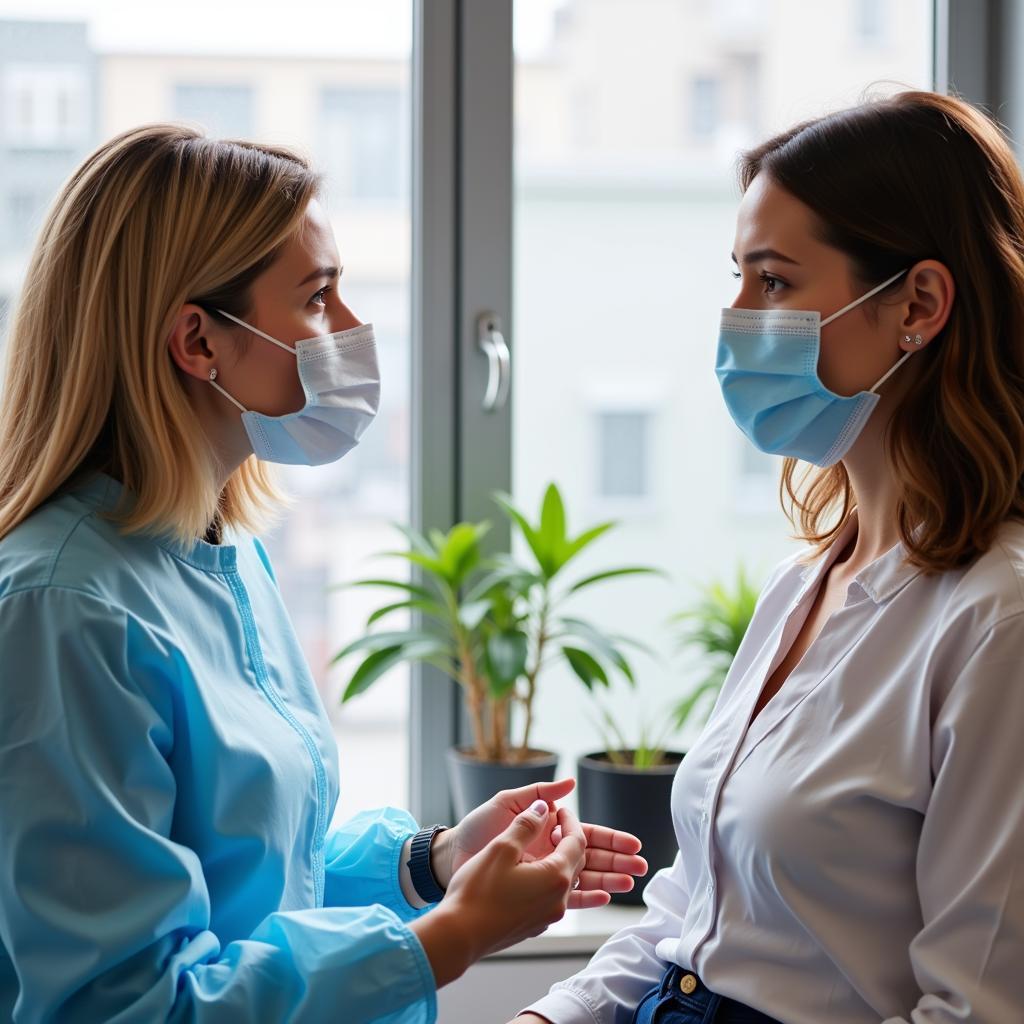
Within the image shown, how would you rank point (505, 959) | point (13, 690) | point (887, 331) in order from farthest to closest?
point (505, 959) < point (887, 331) < point (13, 690)

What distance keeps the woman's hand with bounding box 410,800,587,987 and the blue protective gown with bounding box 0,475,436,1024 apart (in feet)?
0.10

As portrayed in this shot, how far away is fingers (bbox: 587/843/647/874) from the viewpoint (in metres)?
1.48

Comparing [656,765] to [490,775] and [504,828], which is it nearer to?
[490,775]

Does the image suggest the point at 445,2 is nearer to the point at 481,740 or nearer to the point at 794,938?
the point at 481,740

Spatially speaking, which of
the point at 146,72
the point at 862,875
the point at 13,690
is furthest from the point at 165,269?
the point at 146,72

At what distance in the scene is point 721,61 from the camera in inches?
95.3

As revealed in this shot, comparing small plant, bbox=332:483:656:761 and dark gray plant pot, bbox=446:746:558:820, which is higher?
small plant, bbox=332:483:656:761

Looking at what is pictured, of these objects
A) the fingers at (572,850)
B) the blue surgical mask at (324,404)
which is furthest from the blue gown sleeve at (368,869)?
the blue surgical mask at (324,404)

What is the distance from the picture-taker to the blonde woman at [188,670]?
1.05m

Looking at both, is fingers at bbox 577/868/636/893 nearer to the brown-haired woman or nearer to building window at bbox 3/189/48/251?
the brown-haired woman

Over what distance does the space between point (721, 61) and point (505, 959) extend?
174 centimetres

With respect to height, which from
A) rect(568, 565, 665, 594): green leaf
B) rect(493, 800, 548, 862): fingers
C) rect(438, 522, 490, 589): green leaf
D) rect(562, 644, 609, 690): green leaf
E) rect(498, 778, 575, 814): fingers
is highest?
rect(438, 522, 490, 589): green leaf

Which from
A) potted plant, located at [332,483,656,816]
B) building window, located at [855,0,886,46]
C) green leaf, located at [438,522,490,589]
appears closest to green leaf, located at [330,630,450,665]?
potted plant, located at [332,483,656,816]

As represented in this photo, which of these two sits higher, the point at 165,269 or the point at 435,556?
the point at 165,269
